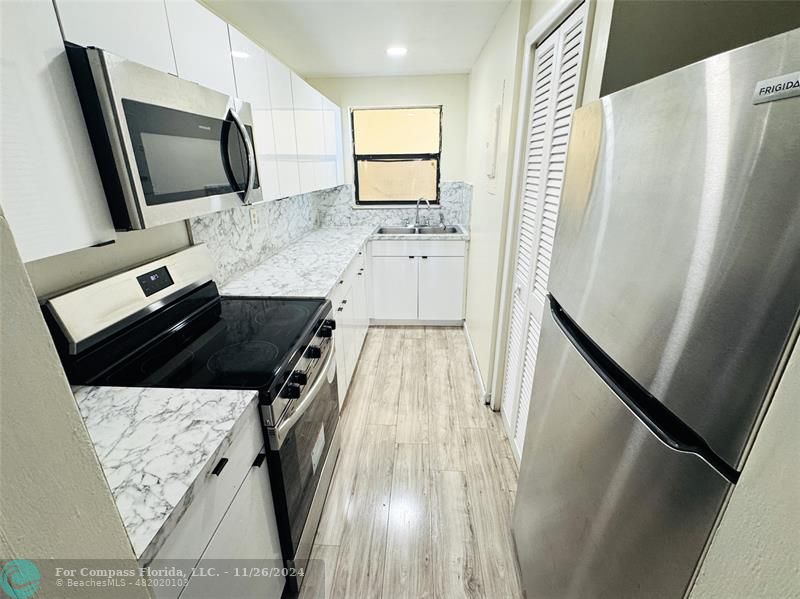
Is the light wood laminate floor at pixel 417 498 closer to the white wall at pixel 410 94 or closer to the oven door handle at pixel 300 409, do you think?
the oven door handle at pixel 300 409

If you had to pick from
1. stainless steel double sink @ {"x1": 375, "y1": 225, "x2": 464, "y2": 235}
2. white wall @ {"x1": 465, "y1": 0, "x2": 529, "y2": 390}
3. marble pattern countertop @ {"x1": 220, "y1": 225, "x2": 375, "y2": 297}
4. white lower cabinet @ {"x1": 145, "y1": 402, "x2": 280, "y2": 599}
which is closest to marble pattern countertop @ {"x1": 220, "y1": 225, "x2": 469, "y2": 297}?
marble pattern countertop @ {"x1": 220, "y1": 225, "x2": 375, "y2": 297}

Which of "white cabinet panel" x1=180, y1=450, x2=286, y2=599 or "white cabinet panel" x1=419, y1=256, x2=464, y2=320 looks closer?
"white cabinet panel" x1=180, y1=450, x2=286, y2=599

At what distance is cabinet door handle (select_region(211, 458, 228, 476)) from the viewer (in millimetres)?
831

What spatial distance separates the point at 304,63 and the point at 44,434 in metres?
3.43

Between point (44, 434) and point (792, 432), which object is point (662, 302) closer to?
point (792, 432)

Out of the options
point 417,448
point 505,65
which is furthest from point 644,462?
point 505,65

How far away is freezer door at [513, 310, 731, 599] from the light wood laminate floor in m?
0.33

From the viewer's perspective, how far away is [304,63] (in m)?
3.03

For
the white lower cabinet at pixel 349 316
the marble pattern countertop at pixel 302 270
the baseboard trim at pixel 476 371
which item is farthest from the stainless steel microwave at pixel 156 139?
the baseboard trim at pixel 476 371

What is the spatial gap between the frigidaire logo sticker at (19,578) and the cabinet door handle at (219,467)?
50cm

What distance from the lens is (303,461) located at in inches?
54.3

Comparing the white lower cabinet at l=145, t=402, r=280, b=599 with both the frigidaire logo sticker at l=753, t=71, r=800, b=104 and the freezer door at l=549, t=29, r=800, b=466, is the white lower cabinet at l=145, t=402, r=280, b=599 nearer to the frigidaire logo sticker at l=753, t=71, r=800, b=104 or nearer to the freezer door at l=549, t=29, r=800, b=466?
the freezer door at l=549, t=29, r=800, b=466

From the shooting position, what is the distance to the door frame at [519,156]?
4.01 feet

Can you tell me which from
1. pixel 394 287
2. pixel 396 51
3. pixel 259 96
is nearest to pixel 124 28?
pixel 259 96
